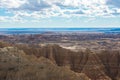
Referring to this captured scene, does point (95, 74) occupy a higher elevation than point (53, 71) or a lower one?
lower

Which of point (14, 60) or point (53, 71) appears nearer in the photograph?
point (53, 71)

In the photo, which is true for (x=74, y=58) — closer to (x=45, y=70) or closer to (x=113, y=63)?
(x=113, y=63)

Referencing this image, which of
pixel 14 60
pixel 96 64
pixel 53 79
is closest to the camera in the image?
pixel 53 79

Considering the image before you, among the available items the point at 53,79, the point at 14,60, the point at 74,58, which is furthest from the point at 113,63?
the point at 53,79

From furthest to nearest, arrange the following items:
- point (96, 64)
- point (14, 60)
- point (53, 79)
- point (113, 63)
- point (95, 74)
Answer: point (113, 63)
point (96, 64)
point (95, 74)
point (14, 60)
point (53, 79)

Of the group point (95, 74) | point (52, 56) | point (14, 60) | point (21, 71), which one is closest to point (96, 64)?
point (95, 74)

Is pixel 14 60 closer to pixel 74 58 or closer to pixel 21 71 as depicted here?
pixel 21 71
